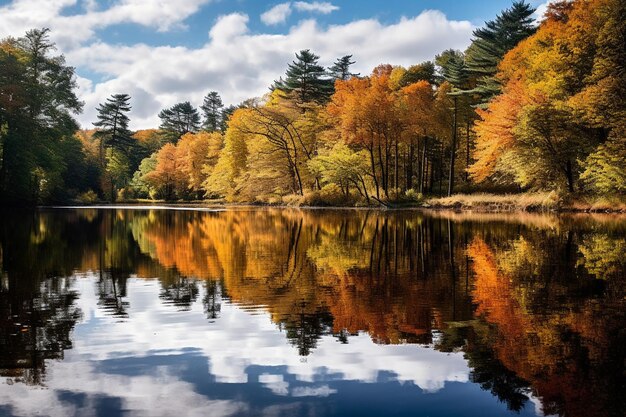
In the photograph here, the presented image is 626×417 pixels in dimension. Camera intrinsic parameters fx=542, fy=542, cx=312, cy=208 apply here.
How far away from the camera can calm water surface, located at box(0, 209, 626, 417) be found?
18.0ft

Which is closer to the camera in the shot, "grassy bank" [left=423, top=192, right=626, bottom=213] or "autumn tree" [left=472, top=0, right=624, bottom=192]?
"autumn tree" [left=472, top=0, right=624, bottom=192]

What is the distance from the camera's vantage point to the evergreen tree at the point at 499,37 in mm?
54188

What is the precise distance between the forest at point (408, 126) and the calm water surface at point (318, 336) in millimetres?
25008

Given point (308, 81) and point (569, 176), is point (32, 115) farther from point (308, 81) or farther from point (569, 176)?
point (569, 176)

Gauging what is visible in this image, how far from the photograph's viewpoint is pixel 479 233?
23812 mm

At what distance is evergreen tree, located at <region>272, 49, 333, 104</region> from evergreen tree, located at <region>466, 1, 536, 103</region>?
62.4 feet

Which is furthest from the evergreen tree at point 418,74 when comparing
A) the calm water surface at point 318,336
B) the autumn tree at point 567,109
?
the calm water surface at point 318,336

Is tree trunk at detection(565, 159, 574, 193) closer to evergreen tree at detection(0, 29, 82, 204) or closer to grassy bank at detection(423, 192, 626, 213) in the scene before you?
grassy bank at detection(423, 192, 626, 213)

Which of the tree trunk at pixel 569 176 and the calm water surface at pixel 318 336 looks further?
the tree trunk at pixel 569 176

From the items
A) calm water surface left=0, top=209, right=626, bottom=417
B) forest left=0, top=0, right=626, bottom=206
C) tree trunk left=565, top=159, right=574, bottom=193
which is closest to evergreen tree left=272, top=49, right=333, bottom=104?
forest left=0, top=0, right=626, bottom=206

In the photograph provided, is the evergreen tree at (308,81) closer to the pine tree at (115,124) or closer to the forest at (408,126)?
the forest at (408,126)

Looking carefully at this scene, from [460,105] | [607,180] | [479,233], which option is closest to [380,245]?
[479,233]

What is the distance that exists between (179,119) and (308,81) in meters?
57.2

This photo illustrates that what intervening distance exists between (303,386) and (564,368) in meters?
2.95
